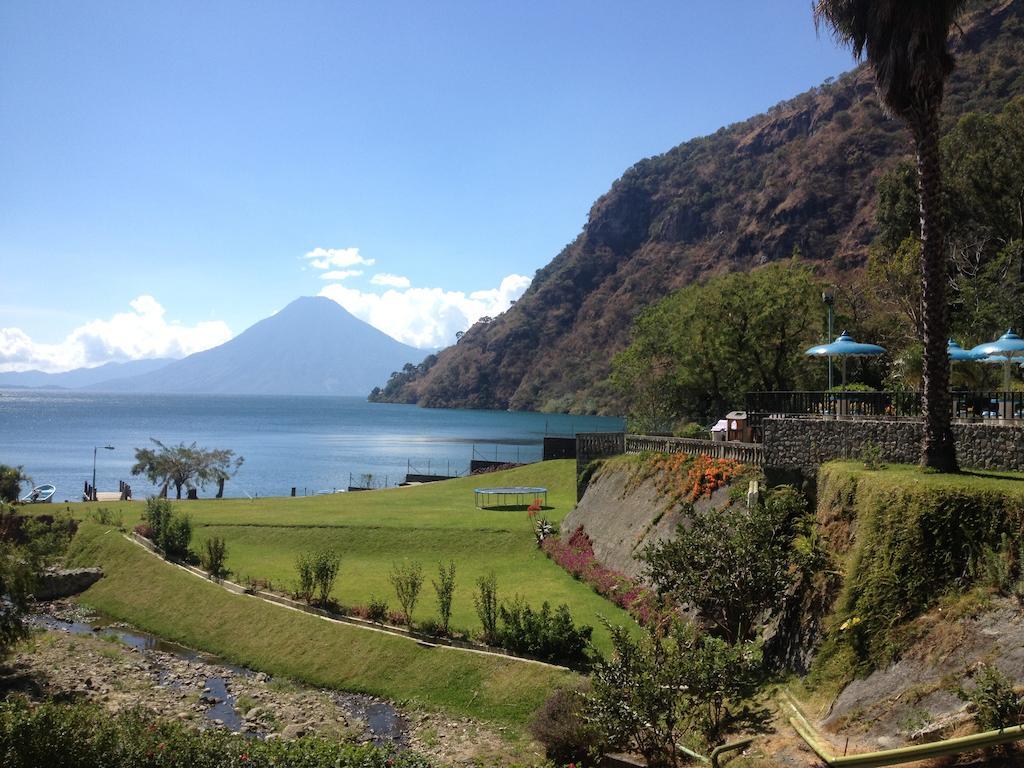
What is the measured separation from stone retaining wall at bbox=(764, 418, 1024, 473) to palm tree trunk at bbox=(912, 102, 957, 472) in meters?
0.95

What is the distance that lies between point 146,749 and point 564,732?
Result: 9076 millimetres

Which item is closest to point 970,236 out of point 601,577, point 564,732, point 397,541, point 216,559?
point 601,577

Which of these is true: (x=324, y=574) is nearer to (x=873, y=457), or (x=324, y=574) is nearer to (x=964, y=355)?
(x=873, y=457)

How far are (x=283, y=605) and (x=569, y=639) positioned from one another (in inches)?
515

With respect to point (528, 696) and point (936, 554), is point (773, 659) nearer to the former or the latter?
point (936, 554)

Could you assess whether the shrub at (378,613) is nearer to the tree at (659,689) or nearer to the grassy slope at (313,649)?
the grassy slope at (313,649)

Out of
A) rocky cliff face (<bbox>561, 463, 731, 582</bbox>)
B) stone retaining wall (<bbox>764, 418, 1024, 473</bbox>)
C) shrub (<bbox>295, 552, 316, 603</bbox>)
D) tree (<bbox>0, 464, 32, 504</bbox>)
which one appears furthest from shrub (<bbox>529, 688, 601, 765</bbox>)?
tree (<bbox>0, 464, 32, 504</bbox>)

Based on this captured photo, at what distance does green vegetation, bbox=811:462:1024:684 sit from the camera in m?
13.2

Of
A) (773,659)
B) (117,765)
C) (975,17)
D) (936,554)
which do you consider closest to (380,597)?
(117,765)

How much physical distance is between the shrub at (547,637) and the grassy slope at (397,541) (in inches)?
39.0

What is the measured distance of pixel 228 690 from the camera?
24688 millimetres

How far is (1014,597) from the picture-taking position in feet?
40.4

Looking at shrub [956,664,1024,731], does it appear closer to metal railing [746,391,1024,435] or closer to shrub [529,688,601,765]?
shrub [529,688,601,765]

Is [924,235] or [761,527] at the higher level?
[924,235]
